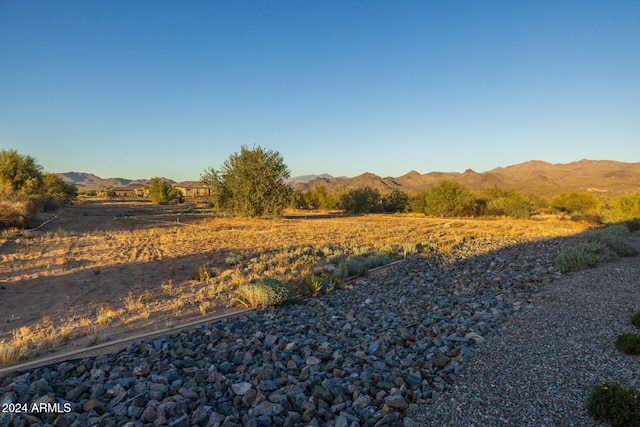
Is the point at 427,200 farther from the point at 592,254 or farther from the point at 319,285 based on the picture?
the point at 319,285

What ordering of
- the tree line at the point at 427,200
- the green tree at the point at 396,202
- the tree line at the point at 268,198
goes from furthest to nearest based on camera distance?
the green tree at the point at 396,202 → the tree line at the point at 427,200 → the tree line at the point at 268,198

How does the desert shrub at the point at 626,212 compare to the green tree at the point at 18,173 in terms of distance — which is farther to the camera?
the green tree at the point at 18,173

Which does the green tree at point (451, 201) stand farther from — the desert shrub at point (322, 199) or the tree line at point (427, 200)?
the desert shrub at point (322, 199)

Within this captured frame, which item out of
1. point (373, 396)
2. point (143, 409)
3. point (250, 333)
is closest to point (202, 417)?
point (143, 409)

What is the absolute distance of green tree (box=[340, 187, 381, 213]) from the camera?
47.0 m

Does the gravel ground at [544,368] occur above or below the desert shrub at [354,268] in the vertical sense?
above

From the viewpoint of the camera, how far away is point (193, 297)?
941 centimetres

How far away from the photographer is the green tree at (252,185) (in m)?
30.1

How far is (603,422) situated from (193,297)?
28.8 ft

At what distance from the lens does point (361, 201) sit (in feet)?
154

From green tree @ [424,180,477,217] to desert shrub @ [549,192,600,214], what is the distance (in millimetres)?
9255

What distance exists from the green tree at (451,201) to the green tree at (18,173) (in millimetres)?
39762

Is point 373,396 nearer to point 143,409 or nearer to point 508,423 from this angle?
point 508,423

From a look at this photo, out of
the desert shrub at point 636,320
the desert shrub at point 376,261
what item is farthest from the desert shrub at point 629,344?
the desert shrub at point 376,261
